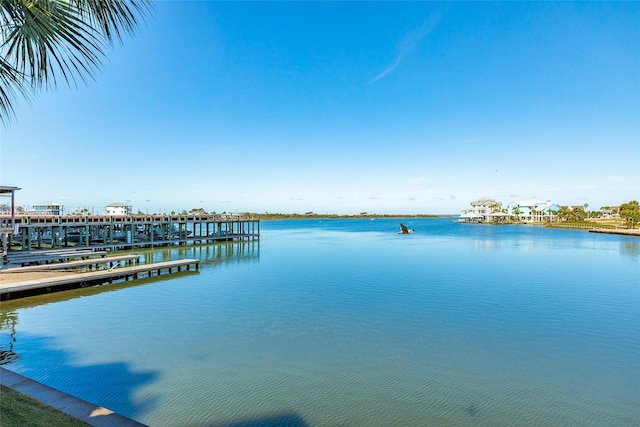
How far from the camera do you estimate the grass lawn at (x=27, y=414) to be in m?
4.78

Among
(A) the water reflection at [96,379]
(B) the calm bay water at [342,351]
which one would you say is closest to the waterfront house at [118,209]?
(B) the calm bay water at [342,351]

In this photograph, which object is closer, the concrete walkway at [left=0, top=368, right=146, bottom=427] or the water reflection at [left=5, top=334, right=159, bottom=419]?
the concrete walkway at [left=0, top=368, right=146, bottom=427]

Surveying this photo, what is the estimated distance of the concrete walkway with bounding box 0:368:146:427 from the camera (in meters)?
5.41

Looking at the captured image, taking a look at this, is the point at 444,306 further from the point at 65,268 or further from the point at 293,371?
the point at 65,268

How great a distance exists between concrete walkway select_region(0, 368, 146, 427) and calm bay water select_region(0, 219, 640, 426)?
Answer: 4.97 ft

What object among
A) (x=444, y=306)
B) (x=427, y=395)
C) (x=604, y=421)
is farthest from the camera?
(x=444, y=306)

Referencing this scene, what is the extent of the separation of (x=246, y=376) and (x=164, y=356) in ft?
9.27

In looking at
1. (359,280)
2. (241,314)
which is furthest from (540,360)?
(359,280)

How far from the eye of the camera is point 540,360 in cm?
999

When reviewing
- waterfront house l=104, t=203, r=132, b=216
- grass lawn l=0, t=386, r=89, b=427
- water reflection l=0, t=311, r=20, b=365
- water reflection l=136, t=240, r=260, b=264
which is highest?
waterfront house l=104, t=203, r=132, b=216

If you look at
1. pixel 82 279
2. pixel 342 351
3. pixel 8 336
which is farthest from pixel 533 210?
pixel 8 336

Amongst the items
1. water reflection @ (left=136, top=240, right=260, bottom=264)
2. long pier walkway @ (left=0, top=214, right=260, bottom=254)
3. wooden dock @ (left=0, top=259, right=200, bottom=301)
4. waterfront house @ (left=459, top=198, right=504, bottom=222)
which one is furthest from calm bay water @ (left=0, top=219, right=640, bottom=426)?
waterfront house @ (left=459, top=198, right=504, bottom=222)

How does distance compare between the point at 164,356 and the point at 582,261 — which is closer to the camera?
the point at 164,356

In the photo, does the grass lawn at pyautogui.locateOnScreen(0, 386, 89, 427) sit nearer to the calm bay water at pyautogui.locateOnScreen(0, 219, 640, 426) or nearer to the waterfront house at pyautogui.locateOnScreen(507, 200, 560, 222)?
the calm bay water at pyautogui.locateOnScreen(0, 219, 640, 426)
